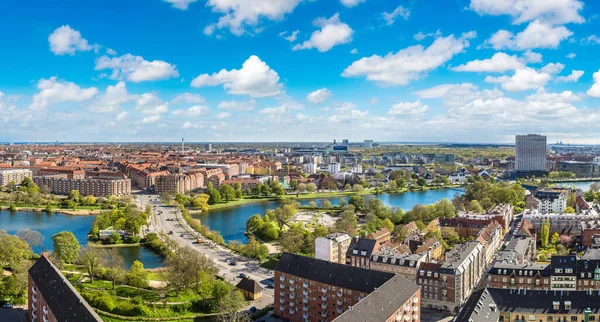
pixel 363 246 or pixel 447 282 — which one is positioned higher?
pixel 363 246

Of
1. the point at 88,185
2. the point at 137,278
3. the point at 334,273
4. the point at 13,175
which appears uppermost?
the point at 13,175

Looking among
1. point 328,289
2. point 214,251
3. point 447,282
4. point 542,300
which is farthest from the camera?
point 214,251

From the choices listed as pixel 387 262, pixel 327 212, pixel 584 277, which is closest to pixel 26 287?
pixel 387 262

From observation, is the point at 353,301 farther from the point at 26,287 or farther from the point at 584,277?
the point at 26,287

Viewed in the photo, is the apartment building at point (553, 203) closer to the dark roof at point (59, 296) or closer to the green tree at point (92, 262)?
the green tree at point (92, 262)

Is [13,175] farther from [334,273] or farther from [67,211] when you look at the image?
[334,273]

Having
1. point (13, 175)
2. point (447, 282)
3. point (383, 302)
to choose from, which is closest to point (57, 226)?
point (447, 282)
